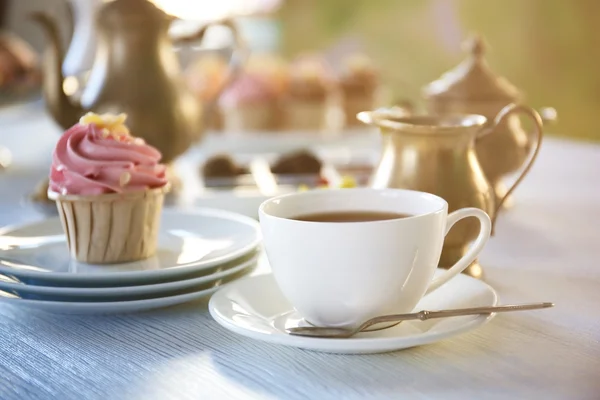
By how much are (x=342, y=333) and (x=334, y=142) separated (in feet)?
4.23

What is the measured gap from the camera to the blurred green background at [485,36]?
4.53 metres

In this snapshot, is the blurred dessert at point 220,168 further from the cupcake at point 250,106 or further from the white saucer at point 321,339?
the cupcake at point 250,106

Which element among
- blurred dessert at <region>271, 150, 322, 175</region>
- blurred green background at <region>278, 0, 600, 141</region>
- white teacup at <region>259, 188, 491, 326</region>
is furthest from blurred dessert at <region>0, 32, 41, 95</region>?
blurred green background at <region>278, 0, 600, 141</region>

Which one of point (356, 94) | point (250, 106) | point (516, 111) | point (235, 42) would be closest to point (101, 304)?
point (516, 111)

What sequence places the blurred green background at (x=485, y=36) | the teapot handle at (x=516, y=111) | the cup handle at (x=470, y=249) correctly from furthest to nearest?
1. the blurred green background at (x=485, y=36)
2. the teapot handle at (x=516, y=111)
3. the cup handle at (x=470, y=249)

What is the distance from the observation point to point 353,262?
55 centimetres

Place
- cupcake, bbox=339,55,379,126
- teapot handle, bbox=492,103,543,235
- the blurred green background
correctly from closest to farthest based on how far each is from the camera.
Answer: teapot handle, bbox=492,103,543,235 → cupcake, bbox=339,55,379,126 → the blurred green background

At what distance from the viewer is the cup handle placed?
23.9 inches

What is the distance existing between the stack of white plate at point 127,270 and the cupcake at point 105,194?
0.02m

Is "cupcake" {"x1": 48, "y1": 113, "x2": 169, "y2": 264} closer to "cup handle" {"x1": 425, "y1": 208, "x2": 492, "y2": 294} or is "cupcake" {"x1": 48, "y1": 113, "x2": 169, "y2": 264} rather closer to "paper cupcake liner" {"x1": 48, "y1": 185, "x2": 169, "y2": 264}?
"paper cupcake liner" {"x1": 48, "y1": 185, "x2": 169, "y2": 264}

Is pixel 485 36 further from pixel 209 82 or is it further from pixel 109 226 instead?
pixel 109 226

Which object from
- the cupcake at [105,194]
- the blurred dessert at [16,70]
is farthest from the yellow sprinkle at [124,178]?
the blurred dessert at [16,70]

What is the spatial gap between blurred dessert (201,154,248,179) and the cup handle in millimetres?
692

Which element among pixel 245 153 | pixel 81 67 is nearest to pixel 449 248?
pixel 245 153
